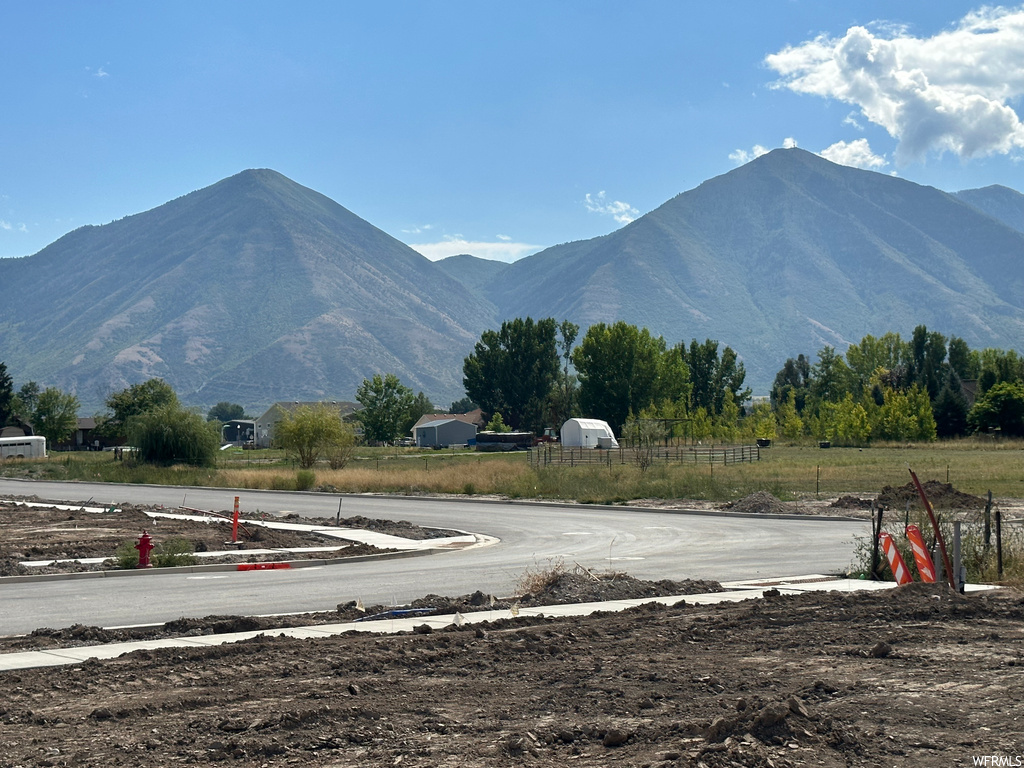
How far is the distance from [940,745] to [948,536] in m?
11.0

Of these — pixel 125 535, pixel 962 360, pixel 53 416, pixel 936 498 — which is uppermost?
pixel 962 360

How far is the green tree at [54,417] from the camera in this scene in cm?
11506

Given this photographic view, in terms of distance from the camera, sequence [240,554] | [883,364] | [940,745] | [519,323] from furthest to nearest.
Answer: [883,364], [519,323], [240,554], [940,745]

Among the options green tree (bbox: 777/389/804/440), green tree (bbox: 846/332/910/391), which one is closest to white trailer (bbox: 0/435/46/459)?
green tree (bbox: 777/389/804/440)

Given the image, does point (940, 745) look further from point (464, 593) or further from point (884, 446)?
point (884, 446)

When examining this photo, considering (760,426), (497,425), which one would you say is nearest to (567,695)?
(760,426)

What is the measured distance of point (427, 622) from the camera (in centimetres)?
1162

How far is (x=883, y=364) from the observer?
13775 cm

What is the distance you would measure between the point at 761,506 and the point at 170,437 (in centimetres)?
3704

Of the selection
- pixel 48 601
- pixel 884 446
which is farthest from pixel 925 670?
pixel 884 446

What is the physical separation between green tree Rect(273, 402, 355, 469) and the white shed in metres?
34.4

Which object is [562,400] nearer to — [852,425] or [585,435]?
[585,435]

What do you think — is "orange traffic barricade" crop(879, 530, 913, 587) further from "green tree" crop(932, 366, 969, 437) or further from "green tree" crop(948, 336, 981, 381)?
"green tree" crop(948, 336, 981, 381)

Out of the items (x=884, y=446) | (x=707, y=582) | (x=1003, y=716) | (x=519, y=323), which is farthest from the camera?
(x=519, y=323)
